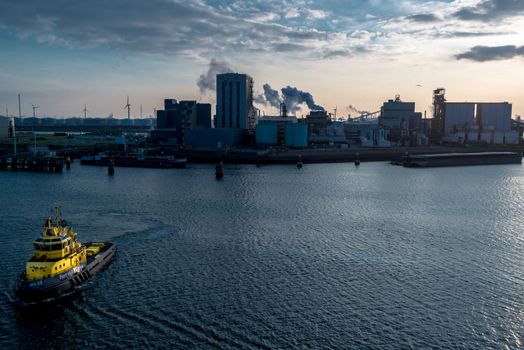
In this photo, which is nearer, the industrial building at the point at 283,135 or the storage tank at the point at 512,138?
the industrial building at the point at 283,135

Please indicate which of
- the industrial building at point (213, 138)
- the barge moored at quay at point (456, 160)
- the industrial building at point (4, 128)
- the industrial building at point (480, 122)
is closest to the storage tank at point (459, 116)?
the industrial building at point (480, 122)

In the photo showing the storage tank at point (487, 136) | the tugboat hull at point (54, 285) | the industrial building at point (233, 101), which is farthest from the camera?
the storage tank at point (487, 136)

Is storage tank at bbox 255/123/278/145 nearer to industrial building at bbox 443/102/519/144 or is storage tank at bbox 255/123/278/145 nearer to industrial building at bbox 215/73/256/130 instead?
industrial building at bbox 215/73/256/130

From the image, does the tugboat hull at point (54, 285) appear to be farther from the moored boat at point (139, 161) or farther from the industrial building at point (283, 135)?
the industrial building at point (283, 135)

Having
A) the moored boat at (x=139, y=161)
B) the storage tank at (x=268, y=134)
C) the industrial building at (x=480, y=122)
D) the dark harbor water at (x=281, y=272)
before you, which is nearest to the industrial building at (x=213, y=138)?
the storage tank at (x=268, y=134)

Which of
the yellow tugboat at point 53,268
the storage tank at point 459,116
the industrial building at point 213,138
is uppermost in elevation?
the storage tank at point 459,116

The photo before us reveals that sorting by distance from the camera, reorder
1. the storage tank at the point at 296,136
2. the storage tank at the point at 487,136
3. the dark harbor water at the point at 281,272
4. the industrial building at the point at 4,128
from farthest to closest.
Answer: the storage tank at the point at 487,136 < the industrial building at the point at 4,128 < the storage tank at the point at 296,136 < the dark harbor water at the point at 281,272

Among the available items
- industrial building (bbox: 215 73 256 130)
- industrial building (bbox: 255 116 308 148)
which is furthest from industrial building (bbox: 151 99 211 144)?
industrial building (bbox: 255 116 308 148)

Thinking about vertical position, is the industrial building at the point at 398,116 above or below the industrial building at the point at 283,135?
above
